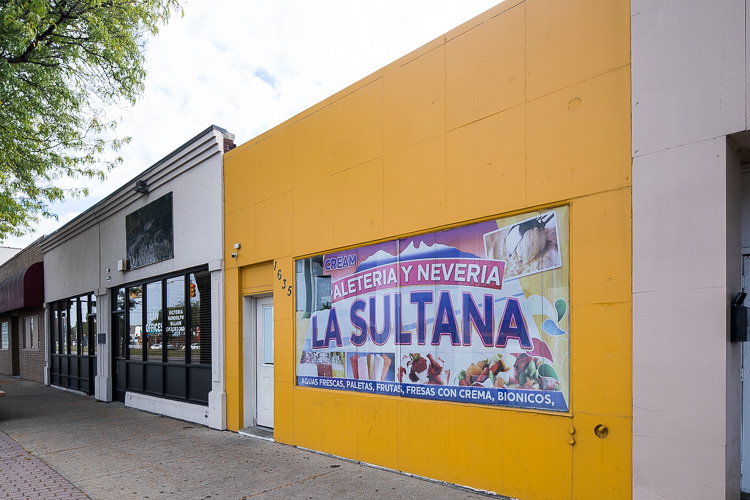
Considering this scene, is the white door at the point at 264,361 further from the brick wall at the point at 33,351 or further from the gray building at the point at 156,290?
the brick wall at the point at 33,351

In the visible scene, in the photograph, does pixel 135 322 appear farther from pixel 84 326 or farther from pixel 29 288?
pixel 29 288

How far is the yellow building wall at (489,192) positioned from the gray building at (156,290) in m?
2.31

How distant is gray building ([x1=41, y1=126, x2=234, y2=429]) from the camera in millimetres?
10242

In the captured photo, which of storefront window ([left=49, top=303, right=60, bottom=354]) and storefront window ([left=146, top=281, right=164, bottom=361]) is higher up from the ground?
storefront window ([left=146, top=281, right=164, bottom=361])

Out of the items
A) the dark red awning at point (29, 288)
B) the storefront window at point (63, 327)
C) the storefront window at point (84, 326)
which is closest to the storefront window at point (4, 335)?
the dark red awning at point (29, 288)

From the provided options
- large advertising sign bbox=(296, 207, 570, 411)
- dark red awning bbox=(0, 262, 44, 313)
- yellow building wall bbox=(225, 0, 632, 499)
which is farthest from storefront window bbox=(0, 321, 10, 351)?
large advertising sign bbox=(296, 207, 570, 411)

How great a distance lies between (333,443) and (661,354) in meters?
4.59

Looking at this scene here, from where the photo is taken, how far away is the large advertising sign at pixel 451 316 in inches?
201

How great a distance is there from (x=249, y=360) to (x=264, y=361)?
12.9 inches

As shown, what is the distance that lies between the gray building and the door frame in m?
0.53

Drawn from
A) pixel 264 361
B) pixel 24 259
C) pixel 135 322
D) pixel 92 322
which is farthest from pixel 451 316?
pixel 24 259

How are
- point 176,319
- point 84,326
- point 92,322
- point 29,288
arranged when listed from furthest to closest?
point 29,288 < point 84,326 < point 92,322 < point 176,319

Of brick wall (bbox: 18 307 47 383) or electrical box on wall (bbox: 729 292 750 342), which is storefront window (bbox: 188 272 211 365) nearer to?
electrical box on wall (bbox: 729 292 750 342)

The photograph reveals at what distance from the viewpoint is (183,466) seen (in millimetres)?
7230
